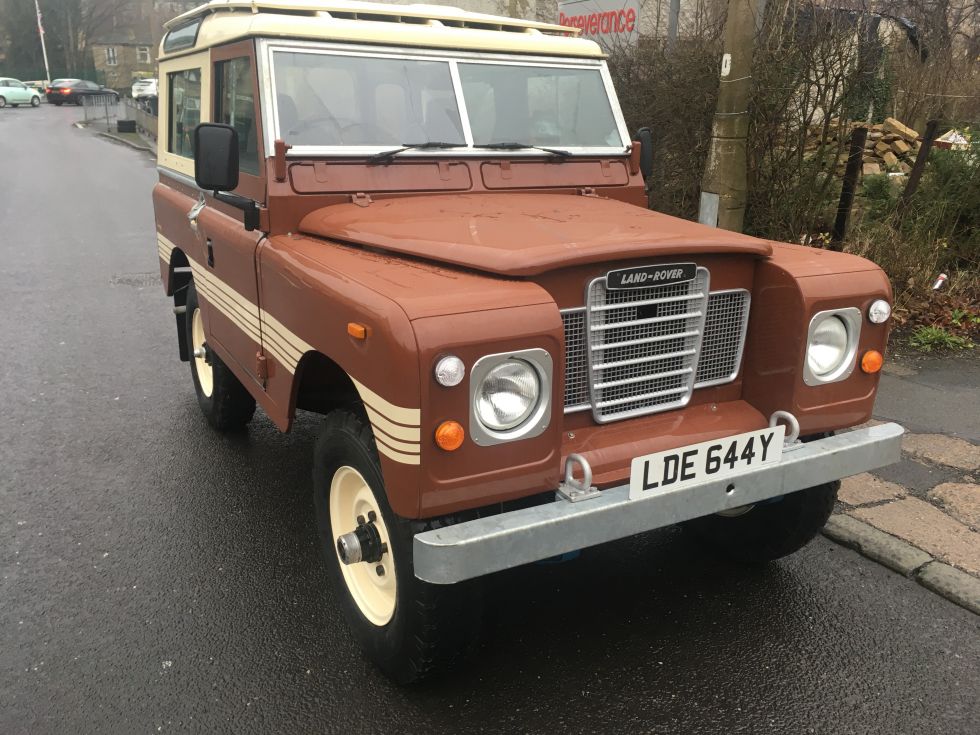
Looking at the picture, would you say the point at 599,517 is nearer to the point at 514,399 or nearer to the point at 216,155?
the point at 514,399

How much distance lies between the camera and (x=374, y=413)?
241 centimetres

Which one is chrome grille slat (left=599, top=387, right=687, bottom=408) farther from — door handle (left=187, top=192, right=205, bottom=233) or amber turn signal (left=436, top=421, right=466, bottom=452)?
door handle (left=187, top=192, right=205, bottom=233)

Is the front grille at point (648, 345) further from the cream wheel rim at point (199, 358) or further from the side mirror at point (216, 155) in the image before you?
the cream wheel rim at point (199, 358)

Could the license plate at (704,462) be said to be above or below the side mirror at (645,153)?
below

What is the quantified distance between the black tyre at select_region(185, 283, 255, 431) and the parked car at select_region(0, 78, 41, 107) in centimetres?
4612

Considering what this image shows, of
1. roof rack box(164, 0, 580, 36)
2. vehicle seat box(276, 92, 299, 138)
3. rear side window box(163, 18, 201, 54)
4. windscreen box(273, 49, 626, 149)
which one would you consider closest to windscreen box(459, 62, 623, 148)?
windscreen box(273, 49, 626, 149)

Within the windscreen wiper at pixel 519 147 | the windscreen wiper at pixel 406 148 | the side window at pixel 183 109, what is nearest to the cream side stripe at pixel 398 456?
the windscreen wiper at pixel 406 148

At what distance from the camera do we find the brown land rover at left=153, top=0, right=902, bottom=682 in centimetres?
234

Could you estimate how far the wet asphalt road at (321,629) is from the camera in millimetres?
2758

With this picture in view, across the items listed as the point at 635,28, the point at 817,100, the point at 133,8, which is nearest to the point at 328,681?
the point at 817,100

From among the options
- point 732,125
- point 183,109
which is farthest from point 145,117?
point 732,125

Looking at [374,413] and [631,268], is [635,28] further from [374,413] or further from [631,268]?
[374,413]

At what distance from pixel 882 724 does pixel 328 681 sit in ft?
6.20

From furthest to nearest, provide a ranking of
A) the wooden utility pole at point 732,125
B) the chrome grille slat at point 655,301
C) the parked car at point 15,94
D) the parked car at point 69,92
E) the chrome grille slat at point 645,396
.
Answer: the parked car at point 69,92
the parked car at point 15,94
the wooden utility pole at point 732,125
the chrome grille slat at point 645,396
the chrome grille slat at point 655,301
